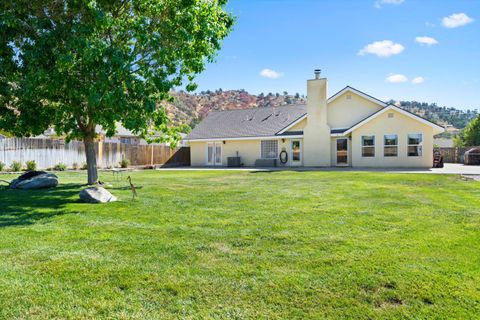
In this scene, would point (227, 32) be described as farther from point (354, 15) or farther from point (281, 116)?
point (281, 116)

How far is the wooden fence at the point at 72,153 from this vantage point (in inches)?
763

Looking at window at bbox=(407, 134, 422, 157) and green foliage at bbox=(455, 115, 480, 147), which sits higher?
green foliage at bbox=(455, 115, 480, 147)

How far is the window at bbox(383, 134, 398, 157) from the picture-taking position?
22922mm

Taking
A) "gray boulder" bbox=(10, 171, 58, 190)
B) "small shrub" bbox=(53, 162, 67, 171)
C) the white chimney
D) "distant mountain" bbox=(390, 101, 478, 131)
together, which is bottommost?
"gray boulder" bbox=(10, 171, 58, 190)

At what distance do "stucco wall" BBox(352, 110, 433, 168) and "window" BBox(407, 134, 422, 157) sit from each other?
0.18 meters

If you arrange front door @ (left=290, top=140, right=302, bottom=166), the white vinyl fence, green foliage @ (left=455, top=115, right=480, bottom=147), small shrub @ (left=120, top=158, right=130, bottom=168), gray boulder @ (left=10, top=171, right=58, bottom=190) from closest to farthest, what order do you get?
gray boulder @ (left=10, top=171, right=58, bottom=190)
the white vinyl fence
small shrub @ (left=120, top=158, right=130, bottom=168)
front door @ (left=290, top=140, right=302, bottom=166)
green foliage @ (left=455, top=115, right=480, bottom=147)

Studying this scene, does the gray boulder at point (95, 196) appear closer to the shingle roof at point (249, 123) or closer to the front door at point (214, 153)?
the shingle roof at point (249, 123)

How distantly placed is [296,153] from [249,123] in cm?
550

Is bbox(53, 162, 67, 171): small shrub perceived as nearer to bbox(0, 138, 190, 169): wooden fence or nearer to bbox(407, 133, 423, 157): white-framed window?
bbox(0, 138, 190, 169): wooden fence

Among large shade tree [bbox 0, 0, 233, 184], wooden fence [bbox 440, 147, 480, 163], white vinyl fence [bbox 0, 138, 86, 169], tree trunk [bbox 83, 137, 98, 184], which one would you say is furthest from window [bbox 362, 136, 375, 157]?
white vinyl fence [bbox 0, 138, 86, 169]

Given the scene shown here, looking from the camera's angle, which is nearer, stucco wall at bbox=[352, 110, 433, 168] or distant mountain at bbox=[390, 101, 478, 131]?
stucco wall at bbox=[352, 110, 433, 168]

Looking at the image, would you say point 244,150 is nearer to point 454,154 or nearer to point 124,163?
point 124,163

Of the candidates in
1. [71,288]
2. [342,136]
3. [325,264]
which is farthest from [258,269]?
[342,136]

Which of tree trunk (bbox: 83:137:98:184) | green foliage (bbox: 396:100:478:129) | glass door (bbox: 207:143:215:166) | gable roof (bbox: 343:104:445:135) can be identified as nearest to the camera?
tree trunk (bbox: 83:137:98:184)
